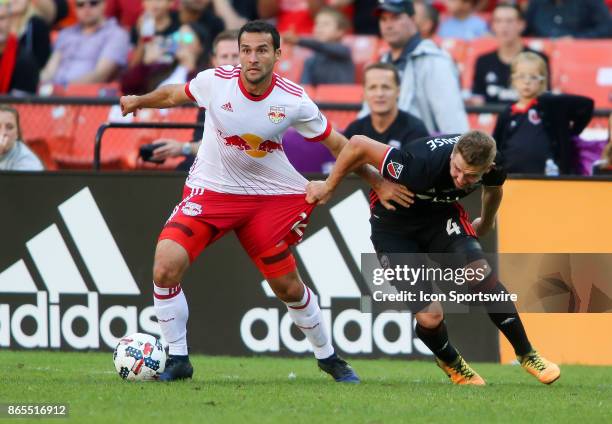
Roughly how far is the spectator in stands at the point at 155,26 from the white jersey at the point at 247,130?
6.45 m

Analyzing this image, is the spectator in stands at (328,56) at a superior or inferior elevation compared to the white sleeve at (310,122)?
inferior

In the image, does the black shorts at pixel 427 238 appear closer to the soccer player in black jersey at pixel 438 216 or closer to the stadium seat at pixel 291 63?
the soccer player in black jersey at pixel 438 216

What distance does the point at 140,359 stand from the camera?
8.48 m

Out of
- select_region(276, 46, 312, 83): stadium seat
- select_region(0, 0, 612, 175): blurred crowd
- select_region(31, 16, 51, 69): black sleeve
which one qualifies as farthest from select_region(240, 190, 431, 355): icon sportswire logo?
select_region(31, 16, 51, 69): black sleeve

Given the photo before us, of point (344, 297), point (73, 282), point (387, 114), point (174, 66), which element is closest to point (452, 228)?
point (344, 297)

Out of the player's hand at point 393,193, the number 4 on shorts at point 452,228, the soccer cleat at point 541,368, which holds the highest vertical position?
the player's hand at point 393,193

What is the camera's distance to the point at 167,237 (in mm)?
8352

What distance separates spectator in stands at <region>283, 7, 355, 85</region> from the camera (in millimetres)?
14102

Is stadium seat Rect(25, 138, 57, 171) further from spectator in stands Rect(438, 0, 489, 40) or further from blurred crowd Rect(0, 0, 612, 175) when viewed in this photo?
spectator in stands Rect(438, 0, 489, 40)

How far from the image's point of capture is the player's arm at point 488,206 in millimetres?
8617

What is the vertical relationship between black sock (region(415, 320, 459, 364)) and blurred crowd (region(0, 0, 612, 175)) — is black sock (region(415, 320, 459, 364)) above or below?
below

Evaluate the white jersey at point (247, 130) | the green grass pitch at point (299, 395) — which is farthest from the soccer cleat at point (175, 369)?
the white jersey at point (247, 130)

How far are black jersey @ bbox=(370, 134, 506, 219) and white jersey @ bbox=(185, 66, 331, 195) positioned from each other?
0.52m

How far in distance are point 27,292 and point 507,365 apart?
4.18 metres
